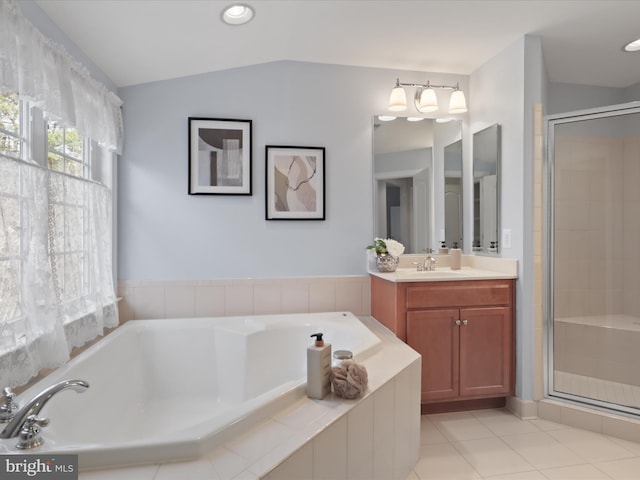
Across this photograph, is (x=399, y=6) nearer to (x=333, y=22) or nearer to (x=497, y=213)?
(x=333, y=22)

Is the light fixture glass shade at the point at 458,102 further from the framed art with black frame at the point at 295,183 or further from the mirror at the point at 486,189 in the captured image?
the framed art with black frame at the point at 295,183

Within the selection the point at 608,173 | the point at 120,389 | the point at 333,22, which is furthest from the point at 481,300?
the point at 120,389

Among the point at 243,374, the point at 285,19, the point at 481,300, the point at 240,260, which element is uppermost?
the point at 285,19

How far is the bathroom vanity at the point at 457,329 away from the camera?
2463mm

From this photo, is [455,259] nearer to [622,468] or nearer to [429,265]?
[429,265]

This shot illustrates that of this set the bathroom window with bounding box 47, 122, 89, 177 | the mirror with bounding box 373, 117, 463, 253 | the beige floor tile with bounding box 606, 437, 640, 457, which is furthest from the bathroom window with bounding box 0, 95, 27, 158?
the beige floor tile with bounding box 606, 437, 640, 457

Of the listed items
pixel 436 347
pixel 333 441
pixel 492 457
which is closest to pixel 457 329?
pixel 436 347

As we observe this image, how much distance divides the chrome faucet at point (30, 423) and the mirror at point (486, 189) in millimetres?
2556

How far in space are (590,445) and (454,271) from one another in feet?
4.04

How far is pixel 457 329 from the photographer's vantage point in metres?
2.51

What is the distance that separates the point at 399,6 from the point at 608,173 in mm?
1659

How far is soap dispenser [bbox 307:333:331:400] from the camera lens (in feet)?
5.01

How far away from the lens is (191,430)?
118 centimetres

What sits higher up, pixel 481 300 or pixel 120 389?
pixel 481 300
